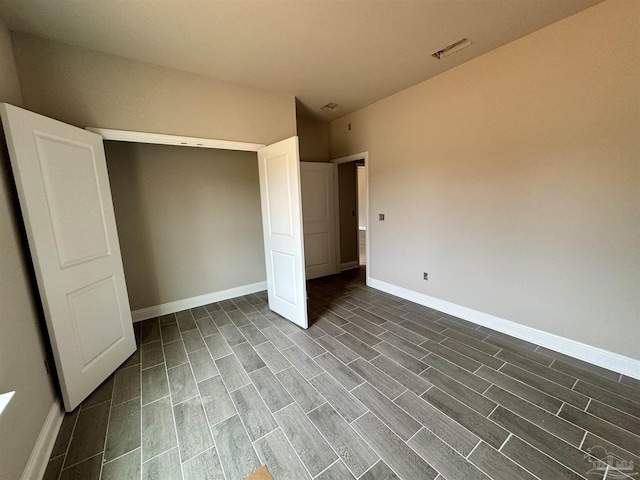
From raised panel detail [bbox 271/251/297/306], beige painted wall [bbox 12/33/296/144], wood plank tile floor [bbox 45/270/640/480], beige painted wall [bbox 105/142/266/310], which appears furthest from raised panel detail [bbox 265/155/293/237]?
wood plank tile floor [bbox 45/270/640/480]

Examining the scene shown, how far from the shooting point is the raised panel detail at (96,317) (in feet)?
6.27

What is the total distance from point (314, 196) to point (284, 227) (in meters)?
1.72

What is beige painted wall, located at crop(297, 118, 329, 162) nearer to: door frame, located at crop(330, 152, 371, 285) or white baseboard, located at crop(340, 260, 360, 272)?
door frame, located at crop(330, 152, 371, 285)

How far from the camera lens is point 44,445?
1467mm

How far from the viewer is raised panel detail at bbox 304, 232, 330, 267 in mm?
4547

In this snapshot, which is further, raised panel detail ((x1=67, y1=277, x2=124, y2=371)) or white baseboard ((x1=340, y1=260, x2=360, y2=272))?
white baseboard ((x1=340, y1=260, x2=360, y2=272))

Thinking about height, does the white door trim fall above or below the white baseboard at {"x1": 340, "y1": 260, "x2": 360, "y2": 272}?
above

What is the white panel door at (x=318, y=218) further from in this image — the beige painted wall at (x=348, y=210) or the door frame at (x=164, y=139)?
the door frame at (x=164, y=139)

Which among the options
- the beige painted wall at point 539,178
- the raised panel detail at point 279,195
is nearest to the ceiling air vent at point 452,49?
the beige painted wall at point 539,178

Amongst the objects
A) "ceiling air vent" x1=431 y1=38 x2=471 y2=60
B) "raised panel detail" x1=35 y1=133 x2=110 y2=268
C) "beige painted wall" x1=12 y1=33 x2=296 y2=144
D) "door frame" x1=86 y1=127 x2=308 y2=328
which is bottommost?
"raised panel detail" x1=35 y1=133 x2=110 y2=268

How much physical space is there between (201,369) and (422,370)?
1.91m

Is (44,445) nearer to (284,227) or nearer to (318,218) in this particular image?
(284,227)

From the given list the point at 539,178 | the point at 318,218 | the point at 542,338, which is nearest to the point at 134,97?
the point at 318,218

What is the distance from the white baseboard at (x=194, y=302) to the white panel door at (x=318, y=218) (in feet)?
3.46
